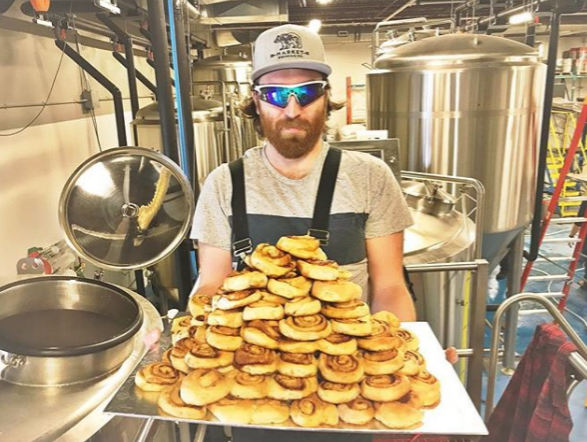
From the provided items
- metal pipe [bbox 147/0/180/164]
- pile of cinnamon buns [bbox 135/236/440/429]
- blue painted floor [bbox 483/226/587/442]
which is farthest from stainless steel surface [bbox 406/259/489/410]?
metal pipe [bbox 147/0/180/164]

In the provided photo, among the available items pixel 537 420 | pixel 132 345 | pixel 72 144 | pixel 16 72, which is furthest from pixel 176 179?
pixel 72 144

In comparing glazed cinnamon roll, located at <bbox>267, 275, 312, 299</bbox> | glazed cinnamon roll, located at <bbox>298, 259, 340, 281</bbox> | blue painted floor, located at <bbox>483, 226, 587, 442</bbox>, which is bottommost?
blue painted floor, located at <bbox>483, 226, 587, 442</bbox>

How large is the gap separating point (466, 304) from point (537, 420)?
1457 millimetres

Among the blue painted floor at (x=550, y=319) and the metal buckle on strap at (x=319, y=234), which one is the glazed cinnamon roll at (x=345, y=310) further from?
the blue painted floor at (x=550, y=319)

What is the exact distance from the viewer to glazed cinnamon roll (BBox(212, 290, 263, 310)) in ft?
3.02

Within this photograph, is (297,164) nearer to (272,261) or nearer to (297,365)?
(272,261)

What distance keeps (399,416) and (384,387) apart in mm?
52

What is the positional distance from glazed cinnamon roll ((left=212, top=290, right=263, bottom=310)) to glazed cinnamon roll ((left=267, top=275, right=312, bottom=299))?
31mm

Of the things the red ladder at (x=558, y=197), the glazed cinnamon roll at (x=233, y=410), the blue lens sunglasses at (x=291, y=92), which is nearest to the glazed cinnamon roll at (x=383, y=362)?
the glazed cinnamon roll at (x=233, y=410)

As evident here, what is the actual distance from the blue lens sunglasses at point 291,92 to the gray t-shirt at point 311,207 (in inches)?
6.7

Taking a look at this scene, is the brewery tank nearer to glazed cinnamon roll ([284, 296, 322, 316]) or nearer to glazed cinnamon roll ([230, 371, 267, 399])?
glazed cinnamon roll ([284, 296, 322, 316])

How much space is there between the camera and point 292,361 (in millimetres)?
875

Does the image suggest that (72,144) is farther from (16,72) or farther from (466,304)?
(466,304)

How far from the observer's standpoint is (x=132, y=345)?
135 cm
